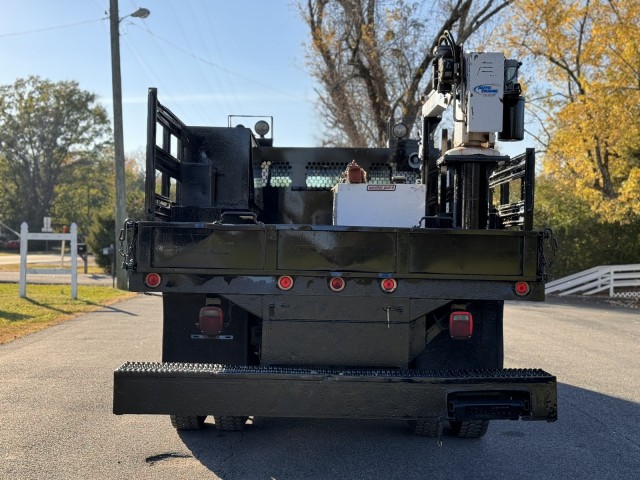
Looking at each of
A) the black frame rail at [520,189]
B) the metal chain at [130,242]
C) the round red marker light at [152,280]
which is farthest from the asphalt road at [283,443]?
the black frame rail at [520,189]

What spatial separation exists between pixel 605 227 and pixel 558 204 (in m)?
1.95

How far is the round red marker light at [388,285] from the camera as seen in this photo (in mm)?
4141

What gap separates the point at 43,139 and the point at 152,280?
215 ft

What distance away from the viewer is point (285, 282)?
4.17 m

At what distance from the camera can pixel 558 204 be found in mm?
24188

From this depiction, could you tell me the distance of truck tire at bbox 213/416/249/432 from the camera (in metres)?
5.17

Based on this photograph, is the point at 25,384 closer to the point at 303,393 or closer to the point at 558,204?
the point at 303,393

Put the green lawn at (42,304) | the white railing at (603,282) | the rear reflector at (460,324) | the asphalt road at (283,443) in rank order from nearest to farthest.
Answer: the rear reflector at (460,324) < the asphalt road at (283,443) < the green lawn at (42,304) < the white railing at (603,282)

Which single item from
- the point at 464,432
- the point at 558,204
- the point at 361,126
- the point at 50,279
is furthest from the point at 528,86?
the point at 464,432

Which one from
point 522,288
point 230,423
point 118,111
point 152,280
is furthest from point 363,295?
point 118,111

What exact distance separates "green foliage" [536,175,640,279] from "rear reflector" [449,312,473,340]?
19.3m

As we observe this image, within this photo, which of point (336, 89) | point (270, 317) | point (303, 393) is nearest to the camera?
point (303, 393)

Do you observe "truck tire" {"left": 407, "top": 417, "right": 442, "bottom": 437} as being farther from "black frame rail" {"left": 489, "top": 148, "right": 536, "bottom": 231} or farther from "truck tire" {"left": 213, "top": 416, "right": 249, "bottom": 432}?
"black frame rail" {"left": 489, "top": 148, "right": 536, "bottom": 231}

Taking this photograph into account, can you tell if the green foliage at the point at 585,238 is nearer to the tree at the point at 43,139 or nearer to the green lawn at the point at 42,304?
the green lawn at the point at 42,304
